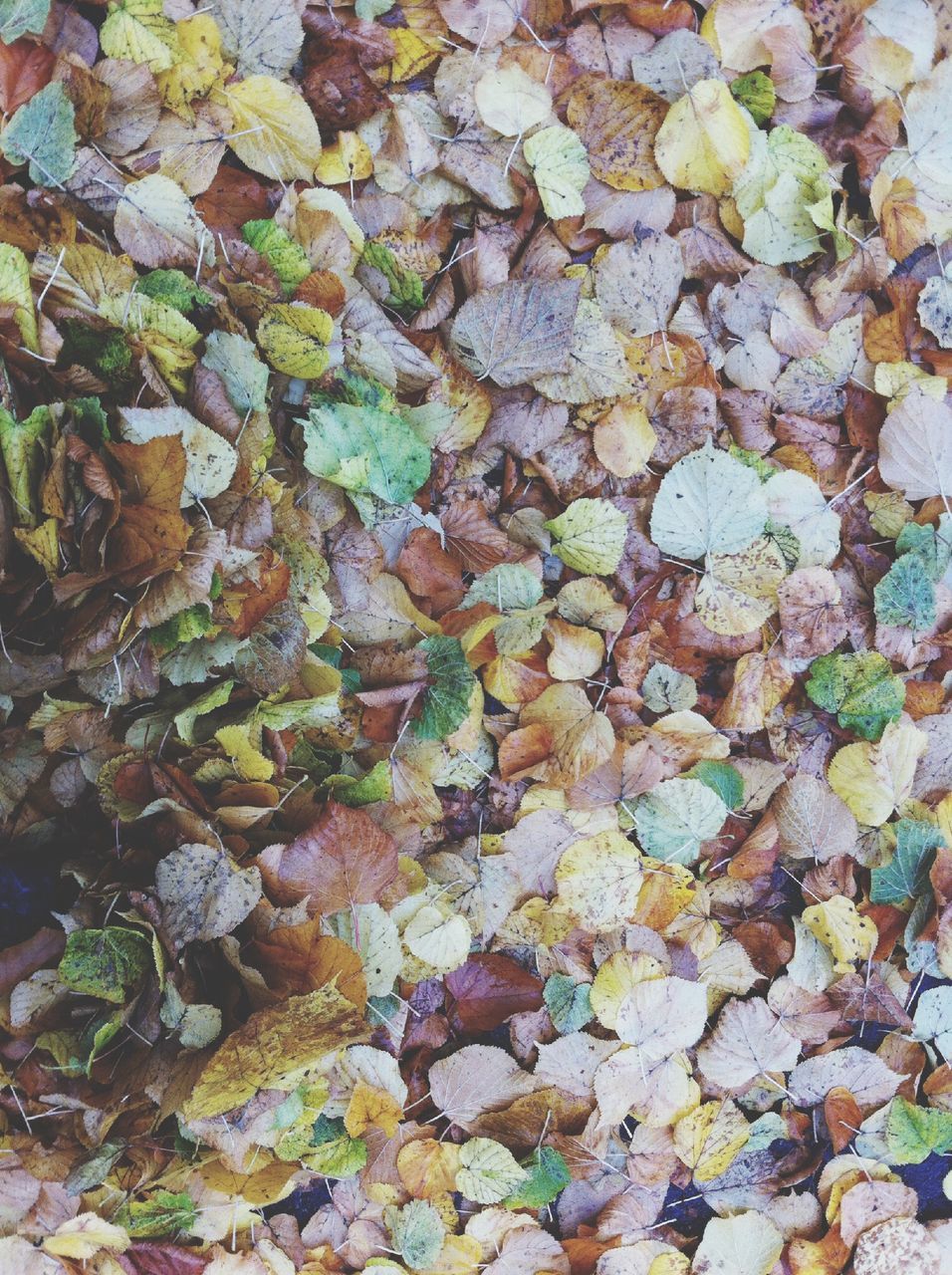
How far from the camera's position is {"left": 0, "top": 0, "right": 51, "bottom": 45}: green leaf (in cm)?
74

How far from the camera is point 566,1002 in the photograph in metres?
0.94

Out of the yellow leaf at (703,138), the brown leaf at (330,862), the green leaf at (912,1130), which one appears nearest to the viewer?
the brown leaf at (330,862)

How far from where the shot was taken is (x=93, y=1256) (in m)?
0.85

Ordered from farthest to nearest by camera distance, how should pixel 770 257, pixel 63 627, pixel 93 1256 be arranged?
pixel 770 257, pixel 93 1256, pixel 63 627

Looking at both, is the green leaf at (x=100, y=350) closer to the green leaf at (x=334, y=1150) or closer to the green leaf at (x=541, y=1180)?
the green leaf at (x=334, y=1150)

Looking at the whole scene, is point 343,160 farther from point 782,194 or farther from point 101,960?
point 101,960

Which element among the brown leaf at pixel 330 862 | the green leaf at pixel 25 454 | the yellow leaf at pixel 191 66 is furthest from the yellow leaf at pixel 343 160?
the brown leaf at pixel 330 862

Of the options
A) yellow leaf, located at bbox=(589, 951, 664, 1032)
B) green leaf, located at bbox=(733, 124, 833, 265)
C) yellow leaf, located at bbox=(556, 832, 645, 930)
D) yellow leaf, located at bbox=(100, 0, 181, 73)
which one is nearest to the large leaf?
green leaf, located at bbox=(733, 124, 833, 265)

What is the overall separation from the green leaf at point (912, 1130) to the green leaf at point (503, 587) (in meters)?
0.67

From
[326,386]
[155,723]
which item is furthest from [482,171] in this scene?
[155,723]

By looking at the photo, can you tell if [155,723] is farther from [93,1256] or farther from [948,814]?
[948,814]

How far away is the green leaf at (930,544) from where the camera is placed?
979mm

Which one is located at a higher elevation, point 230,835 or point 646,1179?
point 230,835

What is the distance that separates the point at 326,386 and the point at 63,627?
284 mm
